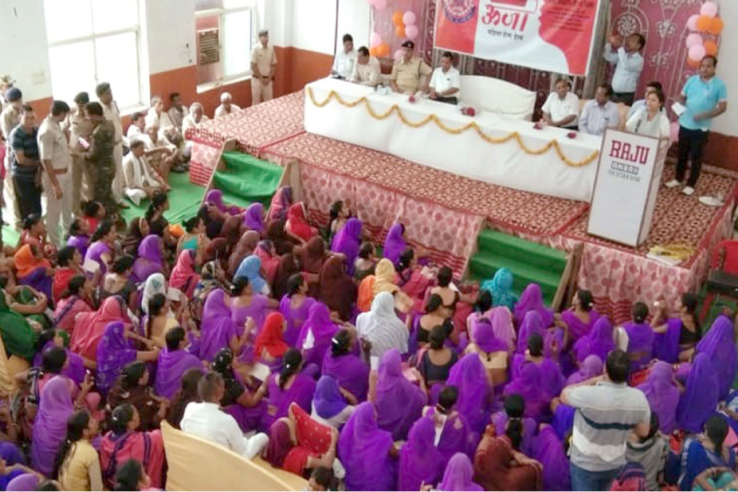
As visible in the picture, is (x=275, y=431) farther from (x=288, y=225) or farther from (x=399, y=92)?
(x=399, y=92)

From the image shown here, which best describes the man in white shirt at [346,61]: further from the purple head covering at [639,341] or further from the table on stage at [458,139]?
the purple head covering at [639,341]

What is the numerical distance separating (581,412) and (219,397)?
6.26 feet

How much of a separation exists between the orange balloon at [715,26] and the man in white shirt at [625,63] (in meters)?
0.69

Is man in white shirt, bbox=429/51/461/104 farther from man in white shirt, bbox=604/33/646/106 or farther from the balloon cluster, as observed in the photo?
the balloon cluster

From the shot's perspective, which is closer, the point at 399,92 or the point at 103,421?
the point at 103,421

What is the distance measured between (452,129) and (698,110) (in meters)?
2.40

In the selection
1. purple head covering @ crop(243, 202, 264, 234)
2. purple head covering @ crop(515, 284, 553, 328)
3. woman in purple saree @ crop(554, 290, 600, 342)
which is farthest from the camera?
purple head covering @ crop(243, 202, 264, 234)

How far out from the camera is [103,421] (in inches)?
187

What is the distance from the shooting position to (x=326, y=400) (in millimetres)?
4617

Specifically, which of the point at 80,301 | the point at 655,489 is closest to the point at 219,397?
the point at 80,301

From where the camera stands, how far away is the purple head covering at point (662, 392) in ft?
16.4

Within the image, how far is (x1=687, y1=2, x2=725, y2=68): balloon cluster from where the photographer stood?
8.36 meters

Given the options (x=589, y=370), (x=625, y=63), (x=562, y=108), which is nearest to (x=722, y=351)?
(x=589, y=370)

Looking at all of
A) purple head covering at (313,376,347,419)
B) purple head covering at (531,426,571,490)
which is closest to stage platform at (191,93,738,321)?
purple head covering at (531,426,571,490)
